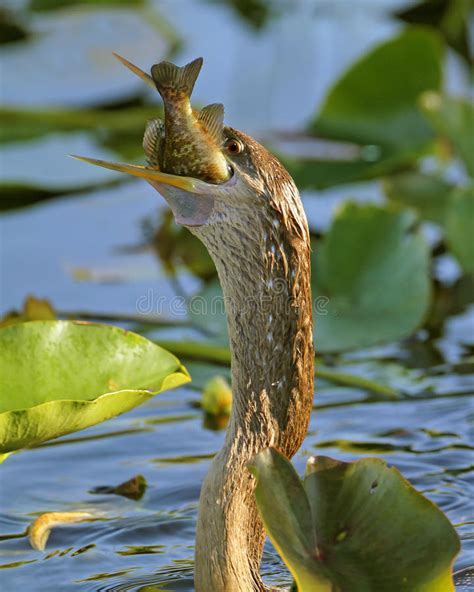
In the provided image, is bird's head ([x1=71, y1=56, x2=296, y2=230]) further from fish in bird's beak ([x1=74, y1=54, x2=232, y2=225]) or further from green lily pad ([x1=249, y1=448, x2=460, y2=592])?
green lily pad ([x1=249, y1=448, x2=460, y2=592])

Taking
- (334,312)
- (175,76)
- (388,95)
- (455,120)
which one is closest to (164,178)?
(175,76)

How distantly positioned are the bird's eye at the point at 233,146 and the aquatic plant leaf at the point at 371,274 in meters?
1.79

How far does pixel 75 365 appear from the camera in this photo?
2336 mm

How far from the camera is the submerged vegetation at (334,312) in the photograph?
6.52 feet

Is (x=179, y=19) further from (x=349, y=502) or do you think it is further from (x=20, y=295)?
(x=349, y=502)

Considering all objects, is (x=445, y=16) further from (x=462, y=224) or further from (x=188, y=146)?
(x=188, y=146)

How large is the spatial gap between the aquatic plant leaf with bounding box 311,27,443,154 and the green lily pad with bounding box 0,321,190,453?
2.98 metres

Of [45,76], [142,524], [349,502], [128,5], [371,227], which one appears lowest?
[142,524]

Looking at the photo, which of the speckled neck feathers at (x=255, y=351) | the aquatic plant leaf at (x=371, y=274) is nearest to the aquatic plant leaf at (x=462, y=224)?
the aquatic plant leaf at (x=371, y=274)

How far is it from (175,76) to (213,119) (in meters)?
0.09

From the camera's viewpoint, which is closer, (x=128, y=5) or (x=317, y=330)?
(x=317, y=330)

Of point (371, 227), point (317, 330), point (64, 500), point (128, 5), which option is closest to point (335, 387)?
point (317, 330)

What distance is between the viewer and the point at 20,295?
4414 millimetres

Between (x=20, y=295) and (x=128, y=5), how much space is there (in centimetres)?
290
